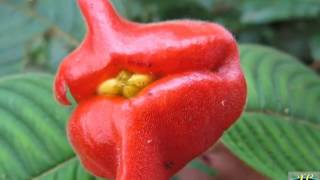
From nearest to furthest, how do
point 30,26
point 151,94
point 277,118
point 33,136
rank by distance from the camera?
point 151,94
point 33,136
point 277,118
point 30,26

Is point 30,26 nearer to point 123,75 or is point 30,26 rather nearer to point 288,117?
point 288,117

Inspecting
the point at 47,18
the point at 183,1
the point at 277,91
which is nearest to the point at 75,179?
the point at 277,91

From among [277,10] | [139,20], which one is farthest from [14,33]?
[277,10]

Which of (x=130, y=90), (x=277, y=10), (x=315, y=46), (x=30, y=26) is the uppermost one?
(x=130, y=90)

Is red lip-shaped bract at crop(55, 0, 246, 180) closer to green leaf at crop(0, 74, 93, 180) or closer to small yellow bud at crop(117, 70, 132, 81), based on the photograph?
small yellow bud at crop(117, 70, 132, 81)

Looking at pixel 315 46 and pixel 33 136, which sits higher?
pixel 33 136

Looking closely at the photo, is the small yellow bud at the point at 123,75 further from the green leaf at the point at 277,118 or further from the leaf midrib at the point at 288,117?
the leaf midrib at the point at 288,117

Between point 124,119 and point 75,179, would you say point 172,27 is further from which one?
point 75,179

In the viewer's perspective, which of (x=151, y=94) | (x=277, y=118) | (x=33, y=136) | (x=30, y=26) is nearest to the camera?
(x=151, y=94)
